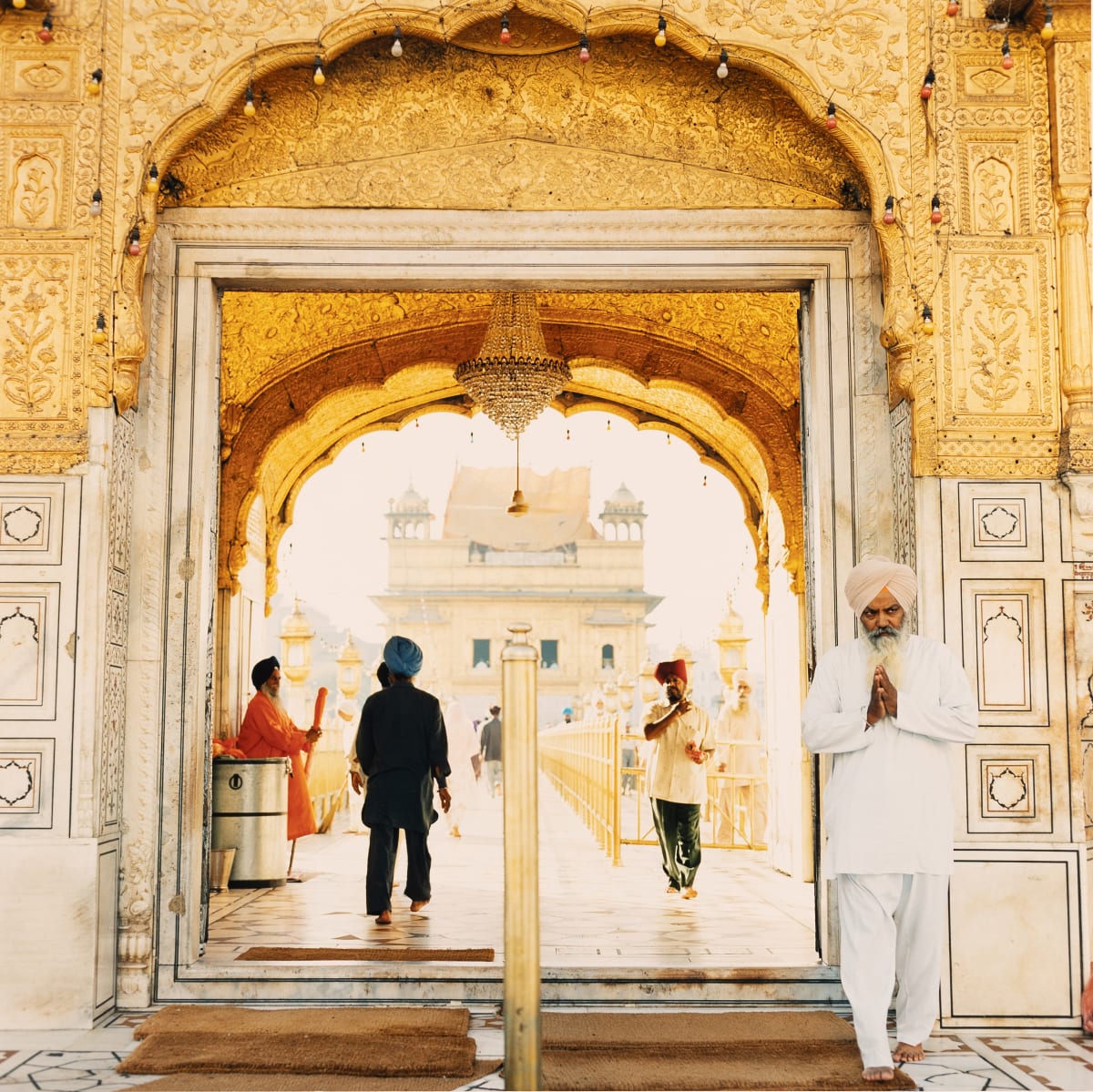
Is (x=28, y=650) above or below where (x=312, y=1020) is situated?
above

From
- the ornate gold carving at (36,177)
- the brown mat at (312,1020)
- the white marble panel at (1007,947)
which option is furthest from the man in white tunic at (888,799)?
the ornate gold carving at (36,177)

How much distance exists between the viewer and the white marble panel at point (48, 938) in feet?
14.8

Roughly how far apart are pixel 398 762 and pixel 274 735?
3.70 ft

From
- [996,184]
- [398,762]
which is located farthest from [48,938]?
[996,184]

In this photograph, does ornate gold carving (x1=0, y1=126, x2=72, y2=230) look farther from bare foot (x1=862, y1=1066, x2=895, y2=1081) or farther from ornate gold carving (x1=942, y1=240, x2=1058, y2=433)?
bare foot (x1=862, y1=1066, x2=895, y2=1081)

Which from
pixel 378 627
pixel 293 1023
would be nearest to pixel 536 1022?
pixel 293 1023

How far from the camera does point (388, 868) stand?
6.67m

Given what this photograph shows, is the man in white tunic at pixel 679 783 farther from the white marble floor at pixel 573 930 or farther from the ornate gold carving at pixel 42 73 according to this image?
the ornate gold carving at pixel 42 73

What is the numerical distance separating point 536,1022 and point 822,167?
3.72m

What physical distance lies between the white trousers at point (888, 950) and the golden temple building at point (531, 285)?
1.89 feet

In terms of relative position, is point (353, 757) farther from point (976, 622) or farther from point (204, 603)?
point (976, 622)

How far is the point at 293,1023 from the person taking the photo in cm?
446

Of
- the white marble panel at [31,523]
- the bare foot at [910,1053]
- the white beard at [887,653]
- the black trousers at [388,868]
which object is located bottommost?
the bare foot at [910,1053]

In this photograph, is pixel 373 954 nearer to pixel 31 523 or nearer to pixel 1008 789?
pixel 31 523
